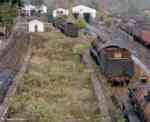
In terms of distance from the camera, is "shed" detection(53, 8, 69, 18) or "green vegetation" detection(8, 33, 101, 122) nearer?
"green vegetation" detection(8, 33, 101, 122)

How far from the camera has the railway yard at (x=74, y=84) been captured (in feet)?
55.0

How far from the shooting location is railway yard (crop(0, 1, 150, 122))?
16.8 meters

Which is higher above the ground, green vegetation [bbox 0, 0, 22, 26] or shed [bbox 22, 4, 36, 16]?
green vegetation [bbox 0, 0, 22, 26]

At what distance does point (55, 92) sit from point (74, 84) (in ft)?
8.94

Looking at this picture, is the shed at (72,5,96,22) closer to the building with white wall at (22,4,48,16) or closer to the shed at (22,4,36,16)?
the building with white wall at (22,4,48,16)

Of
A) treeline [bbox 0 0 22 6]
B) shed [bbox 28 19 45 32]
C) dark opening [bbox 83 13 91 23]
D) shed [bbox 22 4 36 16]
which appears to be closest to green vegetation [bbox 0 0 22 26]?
treeline [bbox 0 0 22 6]

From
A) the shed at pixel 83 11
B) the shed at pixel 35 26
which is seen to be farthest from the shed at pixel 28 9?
the shed at pixel 35 26

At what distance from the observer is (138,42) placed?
42656mm

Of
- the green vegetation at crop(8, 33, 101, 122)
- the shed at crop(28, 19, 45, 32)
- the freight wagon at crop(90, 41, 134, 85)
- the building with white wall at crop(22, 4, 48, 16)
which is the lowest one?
the building with white wall at crop(22, 4, 48, 16)

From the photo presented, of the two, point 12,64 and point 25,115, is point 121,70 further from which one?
point 12,64

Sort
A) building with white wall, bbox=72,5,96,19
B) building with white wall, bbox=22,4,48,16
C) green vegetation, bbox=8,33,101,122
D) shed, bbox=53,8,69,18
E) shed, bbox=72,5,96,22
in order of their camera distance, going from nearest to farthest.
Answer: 1. green vegetation, bbox=8,33,101,122
2. shed, bbox=72,5,96,22
3. shed, bbox=53,8,69,18
4. building with white wall, bbox=72,5,96,19
5. building with white wall, bbox=22,4,48,16

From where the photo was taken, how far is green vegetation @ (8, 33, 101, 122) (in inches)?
674

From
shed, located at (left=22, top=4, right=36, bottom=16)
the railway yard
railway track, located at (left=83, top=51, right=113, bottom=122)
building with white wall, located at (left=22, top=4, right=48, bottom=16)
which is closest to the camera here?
railway track, located at (left=83, top=51, right=113, bottom=122)

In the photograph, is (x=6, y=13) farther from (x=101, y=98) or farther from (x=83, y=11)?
(x=83, y=11)
